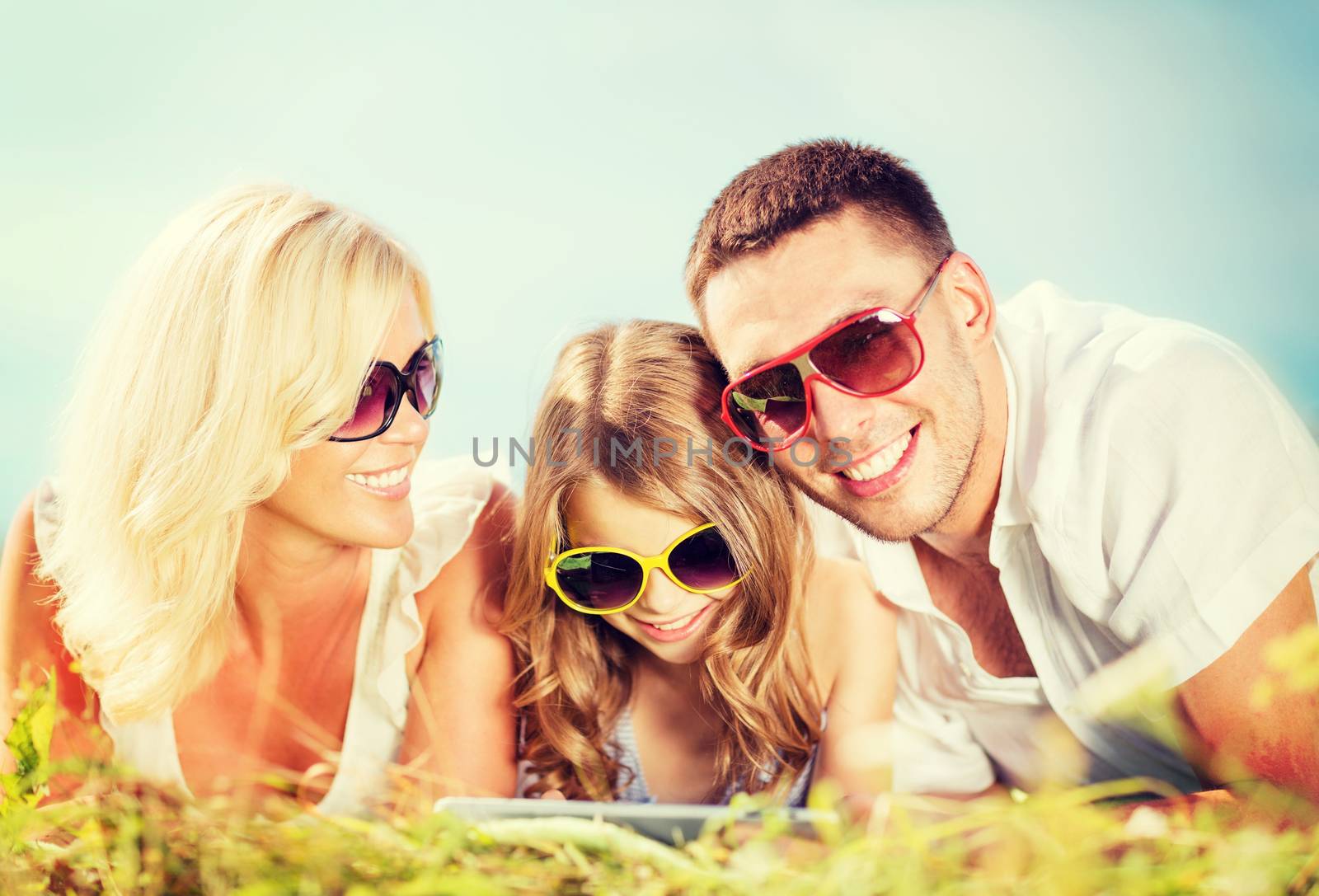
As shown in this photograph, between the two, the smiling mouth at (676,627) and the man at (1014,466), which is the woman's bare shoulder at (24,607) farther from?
the man at (1014,466)

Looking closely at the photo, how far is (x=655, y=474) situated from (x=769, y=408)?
32cm

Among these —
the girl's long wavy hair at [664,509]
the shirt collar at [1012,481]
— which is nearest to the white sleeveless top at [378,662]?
the girl's long wavy hair at [664,509]

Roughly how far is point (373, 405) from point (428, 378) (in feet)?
0.84

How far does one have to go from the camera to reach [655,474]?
2.40 meters

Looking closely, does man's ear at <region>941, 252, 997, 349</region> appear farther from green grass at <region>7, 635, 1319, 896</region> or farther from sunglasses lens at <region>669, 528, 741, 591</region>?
green grass at <region>7, 635, 1319, 896</region>

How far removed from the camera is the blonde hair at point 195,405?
8.08ft

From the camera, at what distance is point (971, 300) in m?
2.58

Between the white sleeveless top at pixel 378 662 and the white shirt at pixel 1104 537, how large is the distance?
116 cm

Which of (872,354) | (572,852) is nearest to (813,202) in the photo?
(872,354)

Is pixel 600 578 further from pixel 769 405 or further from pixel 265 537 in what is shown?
pixel 265 537

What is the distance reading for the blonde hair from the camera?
246 centimetres

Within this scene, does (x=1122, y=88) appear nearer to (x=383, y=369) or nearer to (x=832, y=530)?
(x=832, y=530)

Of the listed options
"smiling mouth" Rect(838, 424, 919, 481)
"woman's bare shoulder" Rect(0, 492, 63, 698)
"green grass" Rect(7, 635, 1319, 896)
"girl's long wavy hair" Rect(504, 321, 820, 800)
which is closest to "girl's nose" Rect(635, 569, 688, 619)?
"girl's long wavy hair" Rect(504, 321, 820, 800)

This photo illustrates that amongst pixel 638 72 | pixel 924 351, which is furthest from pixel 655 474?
pixel 638 72
